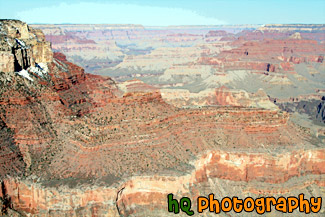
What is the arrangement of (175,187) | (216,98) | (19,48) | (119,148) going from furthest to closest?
1. (216,98)
2. (19,48)
3. (119,148)
4. (175,187)

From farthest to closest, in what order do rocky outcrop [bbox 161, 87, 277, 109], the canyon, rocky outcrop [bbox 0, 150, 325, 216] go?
rocky outcrop [bbox 161, 87, 277, 109]
the canyon
rocky outcrop [bbox 0, 150, 325, 216]

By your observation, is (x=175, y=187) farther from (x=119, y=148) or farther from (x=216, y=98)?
(x=216, y=98)

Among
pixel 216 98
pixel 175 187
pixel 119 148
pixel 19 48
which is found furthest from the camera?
pixel 216 98

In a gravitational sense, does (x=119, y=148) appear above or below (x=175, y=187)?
above

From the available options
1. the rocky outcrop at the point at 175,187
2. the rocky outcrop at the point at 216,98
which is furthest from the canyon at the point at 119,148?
the rocky outcrop at the point at 216,98

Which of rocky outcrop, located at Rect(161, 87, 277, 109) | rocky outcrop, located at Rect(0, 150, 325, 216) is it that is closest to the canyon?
rocky outcrop, located at Rect(0, 150, 325, 216)

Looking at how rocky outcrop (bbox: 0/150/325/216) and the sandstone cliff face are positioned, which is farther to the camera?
the sandstone cliff face

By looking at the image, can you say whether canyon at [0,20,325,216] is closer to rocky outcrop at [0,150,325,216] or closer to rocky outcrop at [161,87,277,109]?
rocky outcrop at [0,150,325,216]

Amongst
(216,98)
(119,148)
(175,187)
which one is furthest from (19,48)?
(216,98)

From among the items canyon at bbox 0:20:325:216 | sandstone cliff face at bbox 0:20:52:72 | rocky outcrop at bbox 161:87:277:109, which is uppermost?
sandstone cliff face at bbox 0:20:52:72

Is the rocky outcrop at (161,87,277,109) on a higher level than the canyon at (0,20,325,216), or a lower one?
lower

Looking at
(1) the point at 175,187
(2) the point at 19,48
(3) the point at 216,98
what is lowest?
(3) the point at 216,98

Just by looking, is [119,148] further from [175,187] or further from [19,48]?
[19,48]

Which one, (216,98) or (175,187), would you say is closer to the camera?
(175,187)
